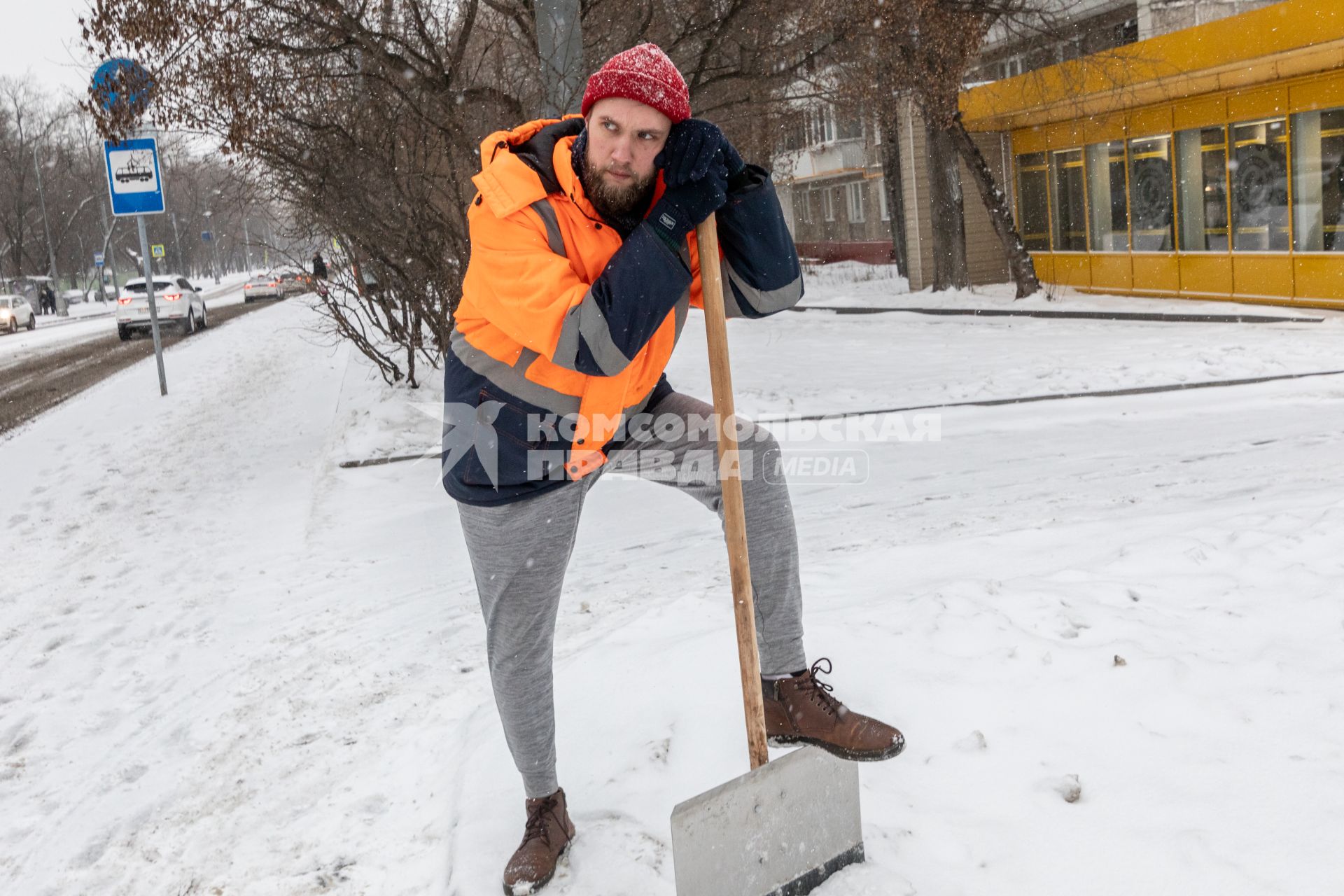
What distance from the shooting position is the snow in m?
2.56

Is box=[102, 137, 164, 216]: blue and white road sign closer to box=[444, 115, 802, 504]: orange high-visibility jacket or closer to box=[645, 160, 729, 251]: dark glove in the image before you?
box=[444, 115, 802, 504]: orange high-visibility jacket

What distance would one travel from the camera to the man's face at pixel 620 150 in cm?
243

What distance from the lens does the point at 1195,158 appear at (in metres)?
16.9

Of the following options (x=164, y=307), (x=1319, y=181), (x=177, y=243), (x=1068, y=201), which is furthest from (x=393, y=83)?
(x=177, y=243)

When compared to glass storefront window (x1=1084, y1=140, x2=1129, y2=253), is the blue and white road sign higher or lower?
higher

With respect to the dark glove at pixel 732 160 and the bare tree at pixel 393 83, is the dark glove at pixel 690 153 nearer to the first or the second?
the dark glove at pixel 732 160

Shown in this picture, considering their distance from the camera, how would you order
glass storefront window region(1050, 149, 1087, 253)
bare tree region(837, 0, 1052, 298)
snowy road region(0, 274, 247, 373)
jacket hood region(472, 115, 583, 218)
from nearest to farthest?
1. jacket hood region(472, 115, 583, 218)
2. bare tree region(837, 0, 1052, 298)
3. glass storefront window region(1050, 149, 1087, 253)
4. snowy road region(0, 274, 247, 373)

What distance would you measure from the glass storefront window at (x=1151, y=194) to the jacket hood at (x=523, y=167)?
56.8ft

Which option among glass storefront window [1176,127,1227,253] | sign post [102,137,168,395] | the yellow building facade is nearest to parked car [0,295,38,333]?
sign post [102,137,168,395]

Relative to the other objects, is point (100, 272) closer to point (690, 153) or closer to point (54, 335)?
point (54, 335)

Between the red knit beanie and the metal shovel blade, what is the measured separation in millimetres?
1487

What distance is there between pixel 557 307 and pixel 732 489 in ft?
1.95

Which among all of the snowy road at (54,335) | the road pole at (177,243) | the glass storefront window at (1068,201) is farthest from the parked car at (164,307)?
the road pole at (177,243)

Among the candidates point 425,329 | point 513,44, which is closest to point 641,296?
point 513,44
